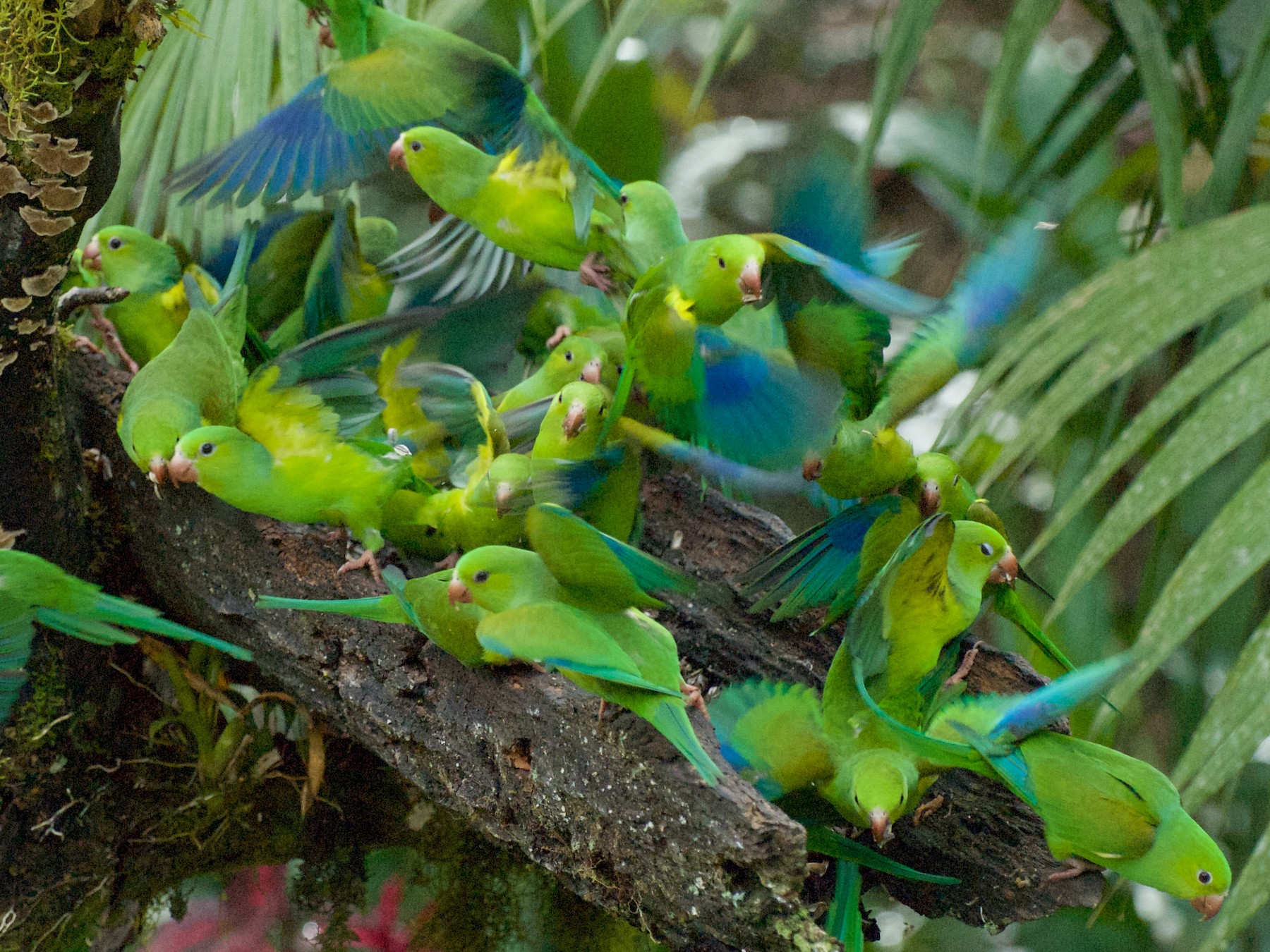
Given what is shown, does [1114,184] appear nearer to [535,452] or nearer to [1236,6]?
[1236,6]

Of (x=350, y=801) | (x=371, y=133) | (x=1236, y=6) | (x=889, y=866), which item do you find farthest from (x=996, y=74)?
(x=1236, y=6)

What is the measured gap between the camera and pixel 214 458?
0.73 metres

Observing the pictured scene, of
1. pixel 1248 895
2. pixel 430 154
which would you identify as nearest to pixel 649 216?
pixel 430 154

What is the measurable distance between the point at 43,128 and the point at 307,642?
382 mm

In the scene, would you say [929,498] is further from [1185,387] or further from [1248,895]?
[1248,895]

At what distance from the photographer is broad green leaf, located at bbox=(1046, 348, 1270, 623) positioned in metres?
0.63

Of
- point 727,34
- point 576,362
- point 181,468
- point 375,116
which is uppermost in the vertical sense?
point 727,34

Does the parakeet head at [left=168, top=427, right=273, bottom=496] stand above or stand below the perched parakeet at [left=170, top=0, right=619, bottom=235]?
below

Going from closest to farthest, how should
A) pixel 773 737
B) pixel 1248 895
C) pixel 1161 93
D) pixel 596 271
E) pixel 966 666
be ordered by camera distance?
pixel 1248 895, pixel 773 737, pixel 966 666, pixel 596 271, pixel 1161 93

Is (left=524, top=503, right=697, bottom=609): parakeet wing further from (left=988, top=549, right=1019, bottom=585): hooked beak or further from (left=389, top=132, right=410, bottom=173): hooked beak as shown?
(left=389, top=132, right=410, bottom=173): hooked beak

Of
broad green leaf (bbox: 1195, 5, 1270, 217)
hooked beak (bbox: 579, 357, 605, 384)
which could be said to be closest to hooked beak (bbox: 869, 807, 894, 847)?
hooked beak (bbox: 579, 357, 605, 384)

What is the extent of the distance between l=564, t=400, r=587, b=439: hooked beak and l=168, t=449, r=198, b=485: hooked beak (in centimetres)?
25

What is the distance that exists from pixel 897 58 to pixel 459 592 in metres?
0.63

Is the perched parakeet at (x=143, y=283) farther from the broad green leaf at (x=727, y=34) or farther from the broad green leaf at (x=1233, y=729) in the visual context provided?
the broad green leaf at (x=1233, y=729)
